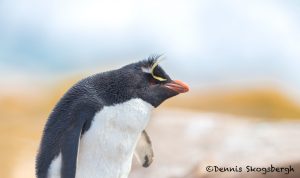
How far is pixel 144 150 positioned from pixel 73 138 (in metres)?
0.48

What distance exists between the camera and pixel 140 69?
1.82 m

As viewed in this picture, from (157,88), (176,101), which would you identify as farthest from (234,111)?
(157,88)

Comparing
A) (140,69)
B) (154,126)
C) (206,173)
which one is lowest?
(206,173)

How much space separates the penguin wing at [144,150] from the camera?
208cm

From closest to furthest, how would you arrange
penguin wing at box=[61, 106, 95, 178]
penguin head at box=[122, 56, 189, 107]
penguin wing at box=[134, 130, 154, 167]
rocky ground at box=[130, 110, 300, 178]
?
penguin wing at box=[61, 106, 95, 178], penguin head at box=[122, 56, 189, 107], penguin wing at box=[134, 130, 154, 167], rocky ground at box=[130, 110, 300, 178]

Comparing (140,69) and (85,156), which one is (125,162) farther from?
(140,69)

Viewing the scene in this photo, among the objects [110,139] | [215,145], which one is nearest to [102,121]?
[110,139]

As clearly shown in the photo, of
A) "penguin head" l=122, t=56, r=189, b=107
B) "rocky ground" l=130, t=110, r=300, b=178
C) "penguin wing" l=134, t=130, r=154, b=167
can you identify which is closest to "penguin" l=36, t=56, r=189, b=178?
"penguin head" l=122, t=56, r=189, b=107

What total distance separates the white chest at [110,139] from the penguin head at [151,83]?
0.04 meters

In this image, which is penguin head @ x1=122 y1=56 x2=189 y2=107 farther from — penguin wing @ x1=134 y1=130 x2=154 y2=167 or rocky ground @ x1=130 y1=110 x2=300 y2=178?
rocky ground @ x1=130 y1=110 x2=300 y2=178

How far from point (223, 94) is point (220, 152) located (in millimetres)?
10728

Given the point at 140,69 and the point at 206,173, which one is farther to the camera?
the point at 206,173

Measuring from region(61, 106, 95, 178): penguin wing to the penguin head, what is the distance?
156 millimetres

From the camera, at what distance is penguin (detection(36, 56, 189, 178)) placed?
5.61ft
